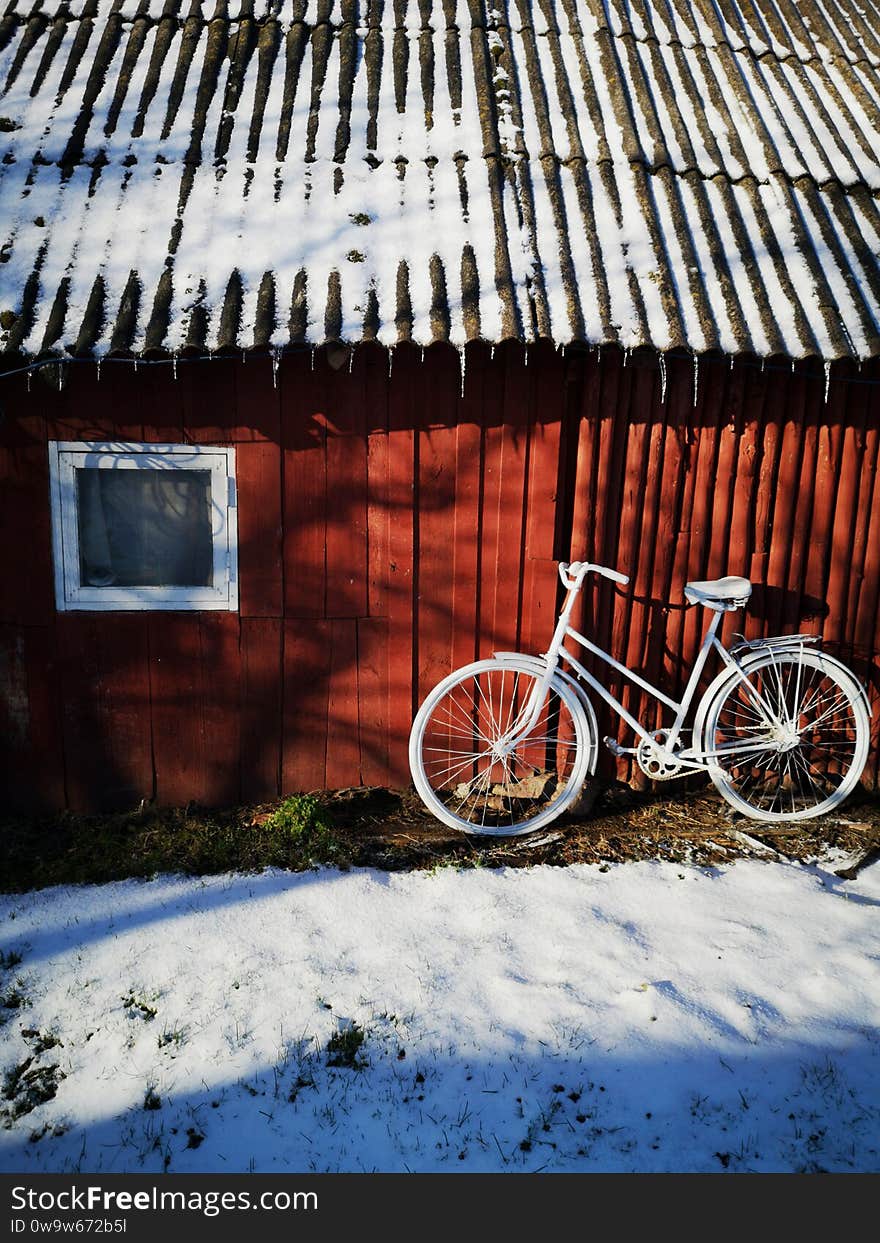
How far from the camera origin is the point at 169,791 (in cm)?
488

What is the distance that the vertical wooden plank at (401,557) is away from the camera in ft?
15.0

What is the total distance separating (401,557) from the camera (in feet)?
15.5

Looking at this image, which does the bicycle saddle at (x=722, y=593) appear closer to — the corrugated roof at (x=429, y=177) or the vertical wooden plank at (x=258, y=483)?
the corrugated roof at (x=429, y=177)

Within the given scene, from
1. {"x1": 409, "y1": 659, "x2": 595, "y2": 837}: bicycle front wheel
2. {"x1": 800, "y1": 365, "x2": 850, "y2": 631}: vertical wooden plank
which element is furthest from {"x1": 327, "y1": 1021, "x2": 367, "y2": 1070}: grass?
{"x1": 800, "y1": 365, "x2": 850, "y2": 631}: vertical wooden plank

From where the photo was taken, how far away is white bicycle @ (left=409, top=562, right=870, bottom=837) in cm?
459

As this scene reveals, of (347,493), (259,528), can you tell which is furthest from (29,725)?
(347,493)

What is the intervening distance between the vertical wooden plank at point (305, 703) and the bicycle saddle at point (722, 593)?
2.07 m

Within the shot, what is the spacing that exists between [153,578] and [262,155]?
2.53m

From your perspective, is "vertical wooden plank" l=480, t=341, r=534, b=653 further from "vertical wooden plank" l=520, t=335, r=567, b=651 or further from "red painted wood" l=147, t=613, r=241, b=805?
"red painted wood" l=147, t=613, r=241, b=805

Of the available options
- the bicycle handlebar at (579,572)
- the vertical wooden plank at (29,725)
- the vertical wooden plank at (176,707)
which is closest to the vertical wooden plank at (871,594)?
the bicycle handlebar at (579,572)

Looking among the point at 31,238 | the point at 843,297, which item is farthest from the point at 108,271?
the point at 843,297

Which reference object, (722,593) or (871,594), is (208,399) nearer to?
(722,593)

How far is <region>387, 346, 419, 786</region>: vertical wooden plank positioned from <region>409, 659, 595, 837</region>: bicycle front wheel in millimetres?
175

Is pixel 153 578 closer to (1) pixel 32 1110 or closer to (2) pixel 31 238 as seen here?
(2) pixel 31 238
